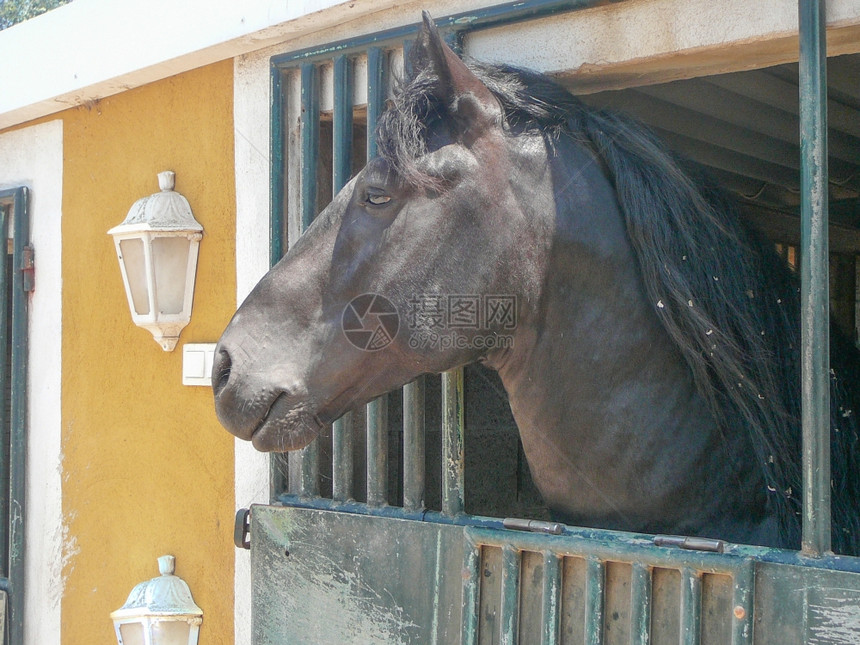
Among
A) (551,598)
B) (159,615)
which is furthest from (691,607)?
(159,615)

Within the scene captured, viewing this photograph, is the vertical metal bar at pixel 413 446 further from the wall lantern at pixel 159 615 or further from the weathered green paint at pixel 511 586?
the wall lantern at pixel 159 615

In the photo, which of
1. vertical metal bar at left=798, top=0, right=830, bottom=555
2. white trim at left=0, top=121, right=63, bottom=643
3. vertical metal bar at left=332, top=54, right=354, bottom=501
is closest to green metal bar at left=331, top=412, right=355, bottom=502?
Result: vertical metal bar at left=332, top=54, right=354, bottom=501

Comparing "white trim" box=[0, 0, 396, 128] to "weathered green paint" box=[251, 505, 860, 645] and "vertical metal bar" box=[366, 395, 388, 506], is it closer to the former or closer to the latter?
"vertical metal bar" box=[366, 395, 388, 506]

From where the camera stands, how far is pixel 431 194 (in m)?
1.98

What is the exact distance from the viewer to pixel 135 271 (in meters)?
3.02

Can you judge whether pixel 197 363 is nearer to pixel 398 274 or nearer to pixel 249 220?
pixel 249 220

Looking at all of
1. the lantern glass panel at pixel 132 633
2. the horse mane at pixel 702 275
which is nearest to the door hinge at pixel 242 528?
the lantern glass panel at pixel 132 633

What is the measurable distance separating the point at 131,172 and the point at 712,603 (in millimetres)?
2664

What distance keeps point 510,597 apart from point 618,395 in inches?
21.4

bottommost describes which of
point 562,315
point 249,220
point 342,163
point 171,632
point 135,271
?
point 171,632

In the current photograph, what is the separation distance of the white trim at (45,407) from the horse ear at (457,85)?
2277 millimetres

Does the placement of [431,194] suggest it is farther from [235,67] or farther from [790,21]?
[235,67]

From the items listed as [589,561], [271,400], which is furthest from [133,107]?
[589,561]

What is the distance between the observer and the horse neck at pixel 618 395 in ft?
6.68
